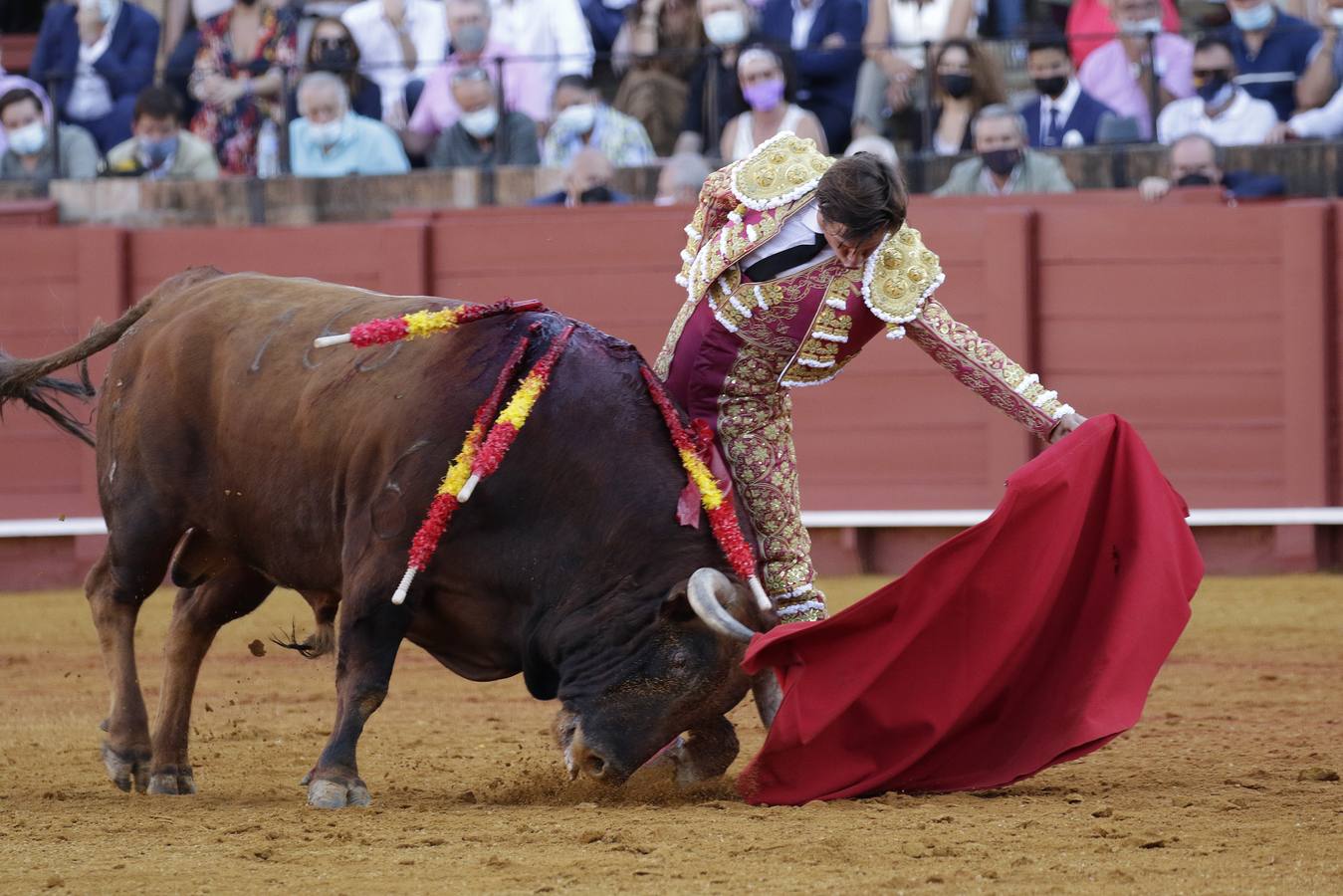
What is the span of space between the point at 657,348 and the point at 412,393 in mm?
4499

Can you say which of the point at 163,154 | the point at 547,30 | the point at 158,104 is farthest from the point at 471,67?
the point at 163,154

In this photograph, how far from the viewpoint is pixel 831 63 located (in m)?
8.30

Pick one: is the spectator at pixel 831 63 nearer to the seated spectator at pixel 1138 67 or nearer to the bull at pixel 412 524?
the seated spectator at pixel 1138 67

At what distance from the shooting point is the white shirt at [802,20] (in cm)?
855

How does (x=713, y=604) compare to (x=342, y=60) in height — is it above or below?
below

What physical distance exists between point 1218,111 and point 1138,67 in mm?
364

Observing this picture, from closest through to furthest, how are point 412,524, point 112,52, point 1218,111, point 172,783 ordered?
point 412,524 < point 172,783 < point 1218,111 < point 112,52

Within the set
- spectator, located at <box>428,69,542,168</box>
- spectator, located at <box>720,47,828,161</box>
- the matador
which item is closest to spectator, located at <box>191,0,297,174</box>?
spectator, located at <box>428,69,542,168</box>

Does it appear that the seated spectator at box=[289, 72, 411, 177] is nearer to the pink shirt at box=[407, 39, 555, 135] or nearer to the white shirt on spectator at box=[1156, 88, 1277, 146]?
the pink shirt at box=[407, 39, 555, 135]

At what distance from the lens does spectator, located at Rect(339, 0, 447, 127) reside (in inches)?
360

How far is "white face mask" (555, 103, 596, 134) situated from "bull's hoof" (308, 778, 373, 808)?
527 centimetres

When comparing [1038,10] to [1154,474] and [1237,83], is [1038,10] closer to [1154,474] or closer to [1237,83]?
[1237,83]

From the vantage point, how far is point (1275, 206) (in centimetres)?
779

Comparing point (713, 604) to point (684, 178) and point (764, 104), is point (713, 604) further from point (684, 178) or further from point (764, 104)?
point (764, 104)
